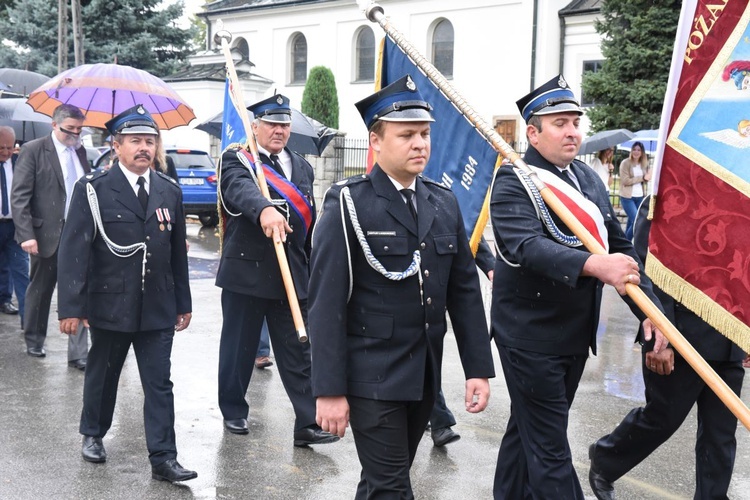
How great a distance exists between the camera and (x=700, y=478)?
4715 mm

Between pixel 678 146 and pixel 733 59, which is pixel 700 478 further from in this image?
pixel 733 59

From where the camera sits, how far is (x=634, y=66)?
26.0m

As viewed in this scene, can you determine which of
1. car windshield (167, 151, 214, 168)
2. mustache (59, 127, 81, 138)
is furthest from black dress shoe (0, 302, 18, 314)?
car windshield (167, 151, 214, 168)

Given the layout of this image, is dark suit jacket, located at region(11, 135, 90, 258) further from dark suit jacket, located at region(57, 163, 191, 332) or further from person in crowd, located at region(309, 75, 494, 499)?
person in crowd, located at region(309, 75, 494, 499)

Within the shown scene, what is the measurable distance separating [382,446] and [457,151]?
90.2 inches

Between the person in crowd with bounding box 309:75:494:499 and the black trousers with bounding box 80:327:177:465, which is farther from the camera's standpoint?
the black trousers with bounding box 80:327:177:465

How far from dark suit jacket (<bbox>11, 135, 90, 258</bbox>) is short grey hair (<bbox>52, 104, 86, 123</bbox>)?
0.34 m

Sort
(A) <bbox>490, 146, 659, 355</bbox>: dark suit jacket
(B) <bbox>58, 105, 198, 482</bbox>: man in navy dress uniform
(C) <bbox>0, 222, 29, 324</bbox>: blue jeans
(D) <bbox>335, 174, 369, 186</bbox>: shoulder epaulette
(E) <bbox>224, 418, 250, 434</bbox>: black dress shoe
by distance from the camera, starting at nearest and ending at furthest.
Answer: (D) <bbox>335, 174, 369, 186</bbox>: shoulder epaulette < (A) <bbox>490, 146, 659, 355</bbox>: dark suit jacket < (B) <bbox>58, 105, 198, 482</bbox>: man in navy dress uniform < (E) <bbox>224, 418, 250, 434</bbox>: black dress shoe < (C) <bbox>0, 222, 29, 324</bbox>: blue jeans

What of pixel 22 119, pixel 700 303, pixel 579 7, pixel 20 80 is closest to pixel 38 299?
pixel 22 119

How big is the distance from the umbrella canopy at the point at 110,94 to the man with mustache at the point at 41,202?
297 mm

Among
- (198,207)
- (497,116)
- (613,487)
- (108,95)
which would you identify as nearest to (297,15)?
(497,116)

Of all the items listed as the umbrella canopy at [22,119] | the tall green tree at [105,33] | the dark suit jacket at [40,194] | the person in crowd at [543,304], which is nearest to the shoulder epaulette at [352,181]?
the person in crowd at [543,304]

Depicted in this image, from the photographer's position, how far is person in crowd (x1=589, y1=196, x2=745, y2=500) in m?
4.66

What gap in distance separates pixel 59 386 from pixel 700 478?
4576mm
